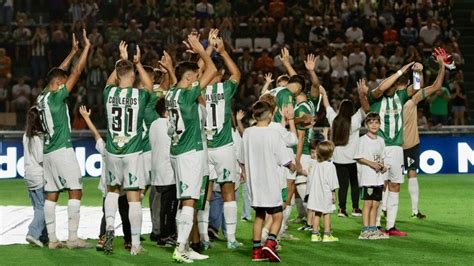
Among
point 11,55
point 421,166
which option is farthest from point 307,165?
point 11,55

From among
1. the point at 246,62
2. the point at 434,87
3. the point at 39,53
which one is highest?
the point at 39,53

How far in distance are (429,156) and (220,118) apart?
1254cm

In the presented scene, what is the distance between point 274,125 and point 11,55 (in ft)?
62.8

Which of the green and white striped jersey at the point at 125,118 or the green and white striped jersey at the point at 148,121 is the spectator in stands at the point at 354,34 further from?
the green and white striped jersey at the point at 125,118

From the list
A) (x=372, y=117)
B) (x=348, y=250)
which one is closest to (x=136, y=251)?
(x=348, y=250)

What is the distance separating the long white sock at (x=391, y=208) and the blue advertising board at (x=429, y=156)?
9763 millimetres

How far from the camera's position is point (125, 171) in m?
13.1

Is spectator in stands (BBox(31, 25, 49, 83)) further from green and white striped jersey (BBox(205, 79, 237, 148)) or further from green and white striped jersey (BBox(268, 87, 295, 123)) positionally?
green and white striped jersey (BBox(205, 79, 237, 148))

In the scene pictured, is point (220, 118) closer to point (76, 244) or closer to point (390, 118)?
point (76, 244)

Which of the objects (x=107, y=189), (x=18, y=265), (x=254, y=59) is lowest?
(x=18, y=265)

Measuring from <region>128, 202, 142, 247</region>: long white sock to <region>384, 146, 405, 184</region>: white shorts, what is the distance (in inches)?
160

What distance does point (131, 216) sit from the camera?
515 inches

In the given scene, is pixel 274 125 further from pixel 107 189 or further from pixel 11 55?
pixel 11 55

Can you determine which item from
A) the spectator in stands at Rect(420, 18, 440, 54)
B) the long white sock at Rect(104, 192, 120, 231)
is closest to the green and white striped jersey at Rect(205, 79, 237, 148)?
the long white sock at Rect(104, 192, 120, 231)
